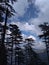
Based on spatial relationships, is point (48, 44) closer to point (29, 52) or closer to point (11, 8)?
point (29, 52)

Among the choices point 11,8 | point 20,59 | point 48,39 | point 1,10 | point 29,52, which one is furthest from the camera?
point 20,59

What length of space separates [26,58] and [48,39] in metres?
17.9

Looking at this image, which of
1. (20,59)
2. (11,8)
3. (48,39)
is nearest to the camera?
(11,8)

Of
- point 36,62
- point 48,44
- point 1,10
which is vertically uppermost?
point 1,10

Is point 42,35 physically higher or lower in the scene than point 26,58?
higher

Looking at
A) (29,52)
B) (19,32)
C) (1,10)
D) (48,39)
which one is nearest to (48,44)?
(48,39)

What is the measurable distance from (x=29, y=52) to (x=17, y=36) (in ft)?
45.4

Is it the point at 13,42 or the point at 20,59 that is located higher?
the point at 13,42

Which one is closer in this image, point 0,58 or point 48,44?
point 0,58

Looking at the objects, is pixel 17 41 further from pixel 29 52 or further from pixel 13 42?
pixel 29 52

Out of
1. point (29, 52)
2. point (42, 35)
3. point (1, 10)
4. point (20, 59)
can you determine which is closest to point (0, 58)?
point (1, 10)

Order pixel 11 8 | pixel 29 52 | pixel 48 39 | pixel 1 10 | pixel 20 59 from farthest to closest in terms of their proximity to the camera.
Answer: pixel 20 59 < pixel 29 52 < pixel 48 39 < pixel 11 8 < pixel 1 10

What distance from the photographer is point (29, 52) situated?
49.5m

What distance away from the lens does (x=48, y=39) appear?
3525 cm
